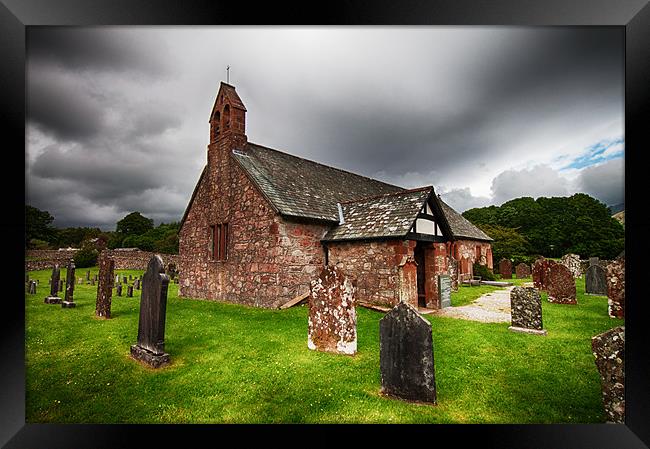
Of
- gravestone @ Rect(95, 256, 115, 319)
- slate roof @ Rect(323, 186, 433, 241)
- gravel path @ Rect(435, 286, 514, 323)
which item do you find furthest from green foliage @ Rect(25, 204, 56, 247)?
gravel path @ Rect(435, 286, 514, 323)

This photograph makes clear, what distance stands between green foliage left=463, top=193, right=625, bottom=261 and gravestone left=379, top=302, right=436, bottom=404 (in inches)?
177

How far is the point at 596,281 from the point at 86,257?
958 inches

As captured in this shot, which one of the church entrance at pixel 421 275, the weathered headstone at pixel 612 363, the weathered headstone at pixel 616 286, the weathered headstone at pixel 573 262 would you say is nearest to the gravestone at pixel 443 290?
the church entrance at pixel 421 275

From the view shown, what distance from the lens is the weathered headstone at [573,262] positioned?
13.6 m

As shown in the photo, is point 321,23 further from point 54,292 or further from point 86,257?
point 86,257

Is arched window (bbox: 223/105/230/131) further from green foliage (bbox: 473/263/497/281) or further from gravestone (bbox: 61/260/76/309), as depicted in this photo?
green foliage (bbox: 473/263/497/281)

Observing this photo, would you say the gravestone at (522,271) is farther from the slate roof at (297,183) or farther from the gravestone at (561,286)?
the slate roof at (297,183)

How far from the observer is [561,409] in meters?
3.62

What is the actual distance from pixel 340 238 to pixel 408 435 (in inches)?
280

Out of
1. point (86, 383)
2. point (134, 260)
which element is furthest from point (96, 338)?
point (134, 260)

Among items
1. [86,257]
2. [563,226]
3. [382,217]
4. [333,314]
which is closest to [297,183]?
[382,217]

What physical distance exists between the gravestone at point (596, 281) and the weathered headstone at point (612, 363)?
1071 cm

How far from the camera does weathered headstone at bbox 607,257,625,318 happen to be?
758 cm
